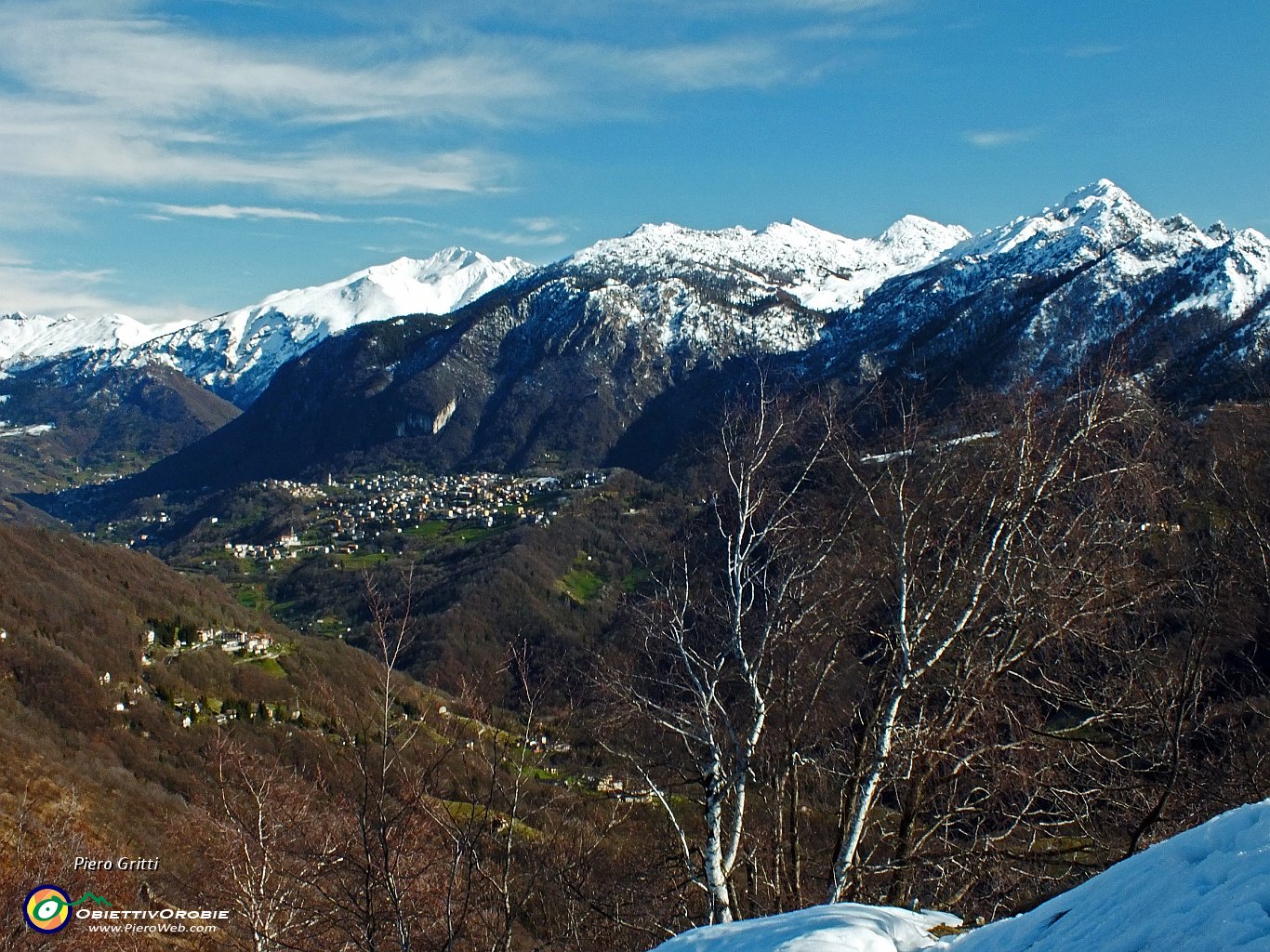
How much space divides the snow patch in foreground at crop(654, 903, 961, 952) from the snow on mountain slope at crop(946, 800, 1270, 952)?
1.97 ft

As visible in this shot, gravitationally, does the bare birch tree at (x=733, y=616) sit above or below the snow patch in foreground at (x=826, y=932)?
above

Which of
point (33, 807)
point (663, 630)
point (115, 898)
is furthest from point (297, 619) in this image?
point (663, 630)

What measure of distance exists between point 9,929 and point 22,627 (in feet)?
256

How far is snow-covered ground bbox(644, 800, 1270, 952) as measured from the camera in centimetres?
486

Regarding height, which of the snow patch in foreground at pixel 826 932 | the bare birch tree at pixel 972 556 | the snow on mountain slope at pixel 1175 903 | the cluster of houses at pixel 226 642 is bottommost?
the cluster of houses at pixel 226 642

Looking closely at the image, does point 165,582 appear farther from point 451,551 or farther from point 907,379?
point 907,379

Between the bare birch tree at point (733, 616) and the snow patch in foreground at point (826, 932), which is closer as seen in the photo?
the snow patch in foreground at point (826, 932)

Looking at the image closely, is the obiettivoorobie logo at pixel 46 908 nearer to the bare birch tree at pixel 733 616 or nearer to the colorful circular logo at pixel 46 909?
the colorful circular logo at pixel 46 909

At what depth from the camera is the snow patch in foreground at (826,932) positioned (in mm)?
6520

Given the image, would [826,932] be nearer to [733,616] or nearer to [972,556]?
[733,616]

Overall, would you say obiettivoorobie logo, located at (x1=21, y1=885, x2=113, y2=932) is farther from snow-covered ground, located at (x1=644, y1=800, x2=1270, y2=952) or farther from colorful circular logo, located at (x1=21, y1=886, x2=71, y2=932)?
snow-covered ground, located at (x1=644, y1=800, x2=1270, y2=952)

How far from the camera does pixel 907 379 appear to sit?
10.6m

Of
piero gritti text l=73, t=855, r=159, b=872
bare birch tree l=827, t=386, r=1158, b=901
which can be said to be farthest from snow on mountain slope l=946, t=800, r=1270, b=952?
piero gritti text l=73, t=855, r=159, b=872

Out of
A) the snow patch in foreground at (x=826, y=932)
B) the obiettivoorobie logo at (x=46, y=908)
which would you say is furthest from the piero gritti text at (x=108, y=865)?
the snow patch in foreground at (x=826, y=932)
